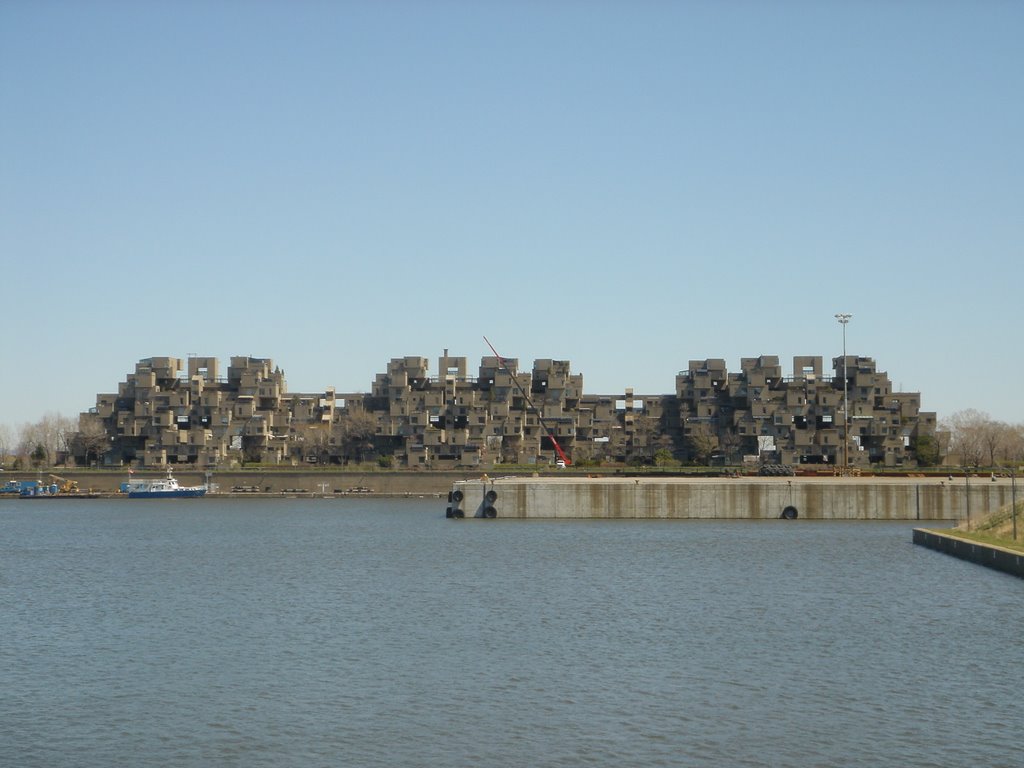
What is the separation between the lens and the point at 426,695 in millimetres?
31656

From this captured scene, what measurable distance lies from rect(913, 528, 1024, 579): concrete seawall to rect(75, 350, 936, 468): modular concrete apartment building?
3903 inches

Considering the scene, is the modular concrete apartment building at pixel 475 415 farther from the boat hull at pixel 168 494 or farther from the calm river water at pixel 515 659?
the calm river water at pixel 515 659

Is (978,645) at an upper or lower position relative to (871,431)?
lower

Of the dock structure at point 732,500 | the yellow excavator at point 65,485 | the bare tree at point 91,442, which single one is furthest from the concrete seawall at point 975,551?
the bare tree at point 91,442

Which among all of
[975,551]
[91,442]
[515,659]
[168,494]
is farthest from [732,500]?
[91,442]

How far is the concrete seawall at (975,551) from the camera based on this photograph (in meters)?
54.7

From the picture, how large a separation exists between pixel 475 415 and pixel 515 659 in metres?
143

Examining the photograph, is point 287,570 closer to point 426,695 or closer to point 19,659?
point 19,659

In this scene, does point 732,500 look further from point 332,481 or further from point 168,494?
point 168,494

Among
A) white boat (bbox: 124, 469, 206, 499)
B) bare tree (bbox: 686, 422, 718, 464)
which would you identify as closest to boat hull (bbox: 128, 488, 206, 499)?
white boat (bbox: 124, 469, 206, 499)

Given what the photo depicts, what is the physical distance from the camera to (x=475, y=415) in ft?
588

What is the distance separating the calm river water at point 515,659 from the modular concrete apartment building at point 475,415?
105 m

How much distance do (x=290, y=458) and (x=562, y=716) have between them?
523 feet

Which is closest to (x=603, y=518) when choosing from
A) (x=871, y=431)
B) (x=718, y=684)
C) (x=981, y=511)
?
(x=981, y=511)
